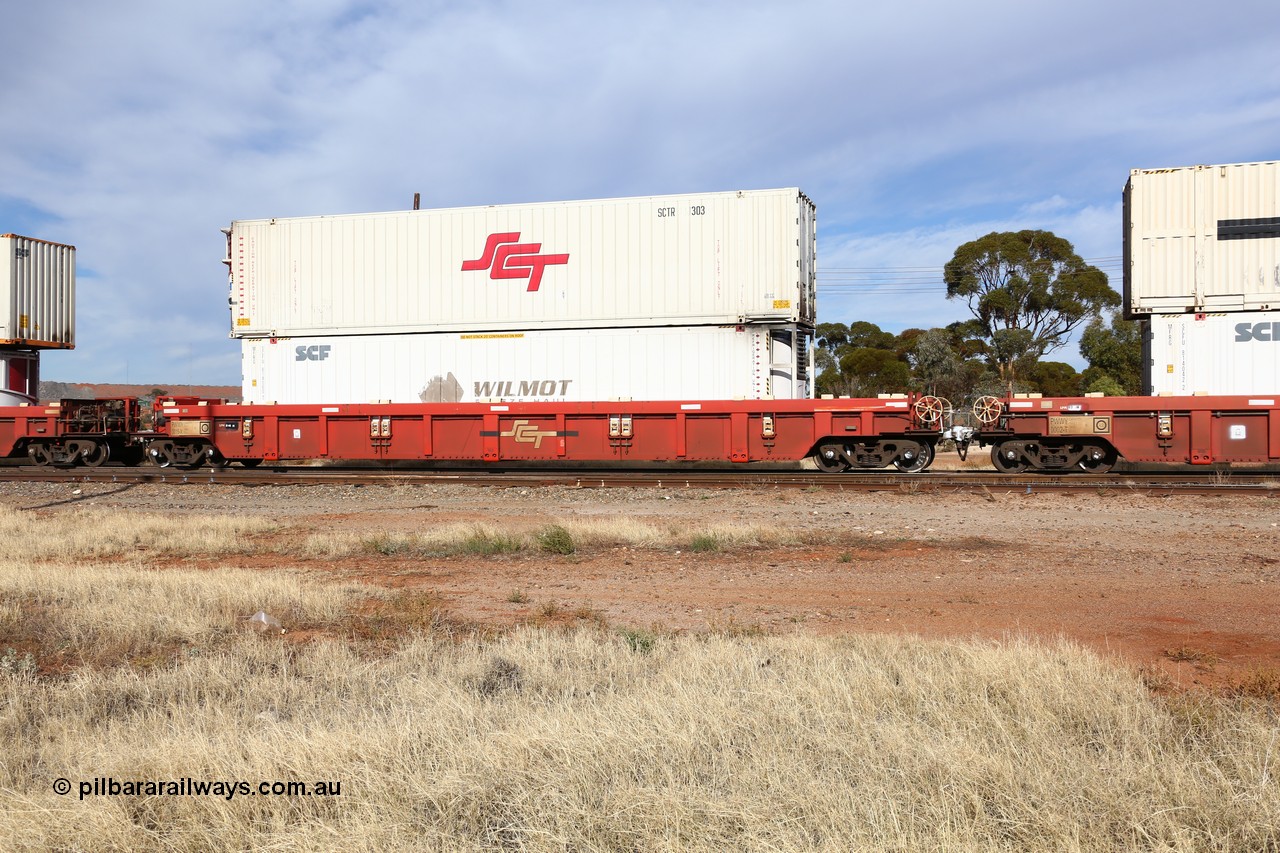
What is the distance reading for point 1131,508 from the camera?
12.2 meters

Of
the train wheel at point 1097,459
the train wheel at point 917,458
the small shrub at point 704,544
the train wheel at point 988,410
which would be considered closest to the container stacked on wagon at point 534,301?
the train wheel at point 917,458

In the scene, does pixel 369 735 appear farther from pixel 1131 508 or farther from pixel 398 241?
pixel 398 241

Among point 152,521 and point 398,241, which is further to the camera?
point 398,241

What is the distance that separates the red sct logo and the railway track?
4100 mm

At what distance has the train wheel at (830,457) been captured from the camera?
55.1 ft

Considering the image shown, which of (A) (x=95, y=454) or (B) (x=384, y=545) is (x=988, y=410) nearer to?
(B) (x=384, y=545)

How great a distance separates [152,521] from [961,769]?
11.4m

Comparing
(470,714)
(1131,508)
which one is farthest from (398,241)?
(470,714)

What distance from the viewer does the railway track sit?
14125mm

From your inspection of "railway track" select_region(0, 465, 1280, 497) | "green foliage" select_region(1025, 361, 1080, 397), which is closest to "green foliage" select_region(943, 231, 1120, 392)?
"green foliage" select_region(1025, 361, 1080, 397)

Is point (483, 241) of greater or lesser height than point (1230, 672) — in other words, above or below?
above

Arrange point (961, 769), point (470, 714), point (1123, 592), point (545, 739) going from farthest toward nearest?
point (1123, 592), point (470, 714), point (545, 739), point (961, 769)

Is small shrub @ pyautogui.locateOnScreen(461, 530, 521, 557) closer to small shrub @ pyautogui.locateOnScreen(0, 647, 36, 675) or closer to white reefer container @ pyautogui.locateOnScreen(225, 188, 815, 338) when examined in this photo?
small shrub @ pyautogui.locateOnScreen(0, 647, 36, 675)

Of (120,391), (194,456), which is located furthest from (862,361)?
(120,391)
